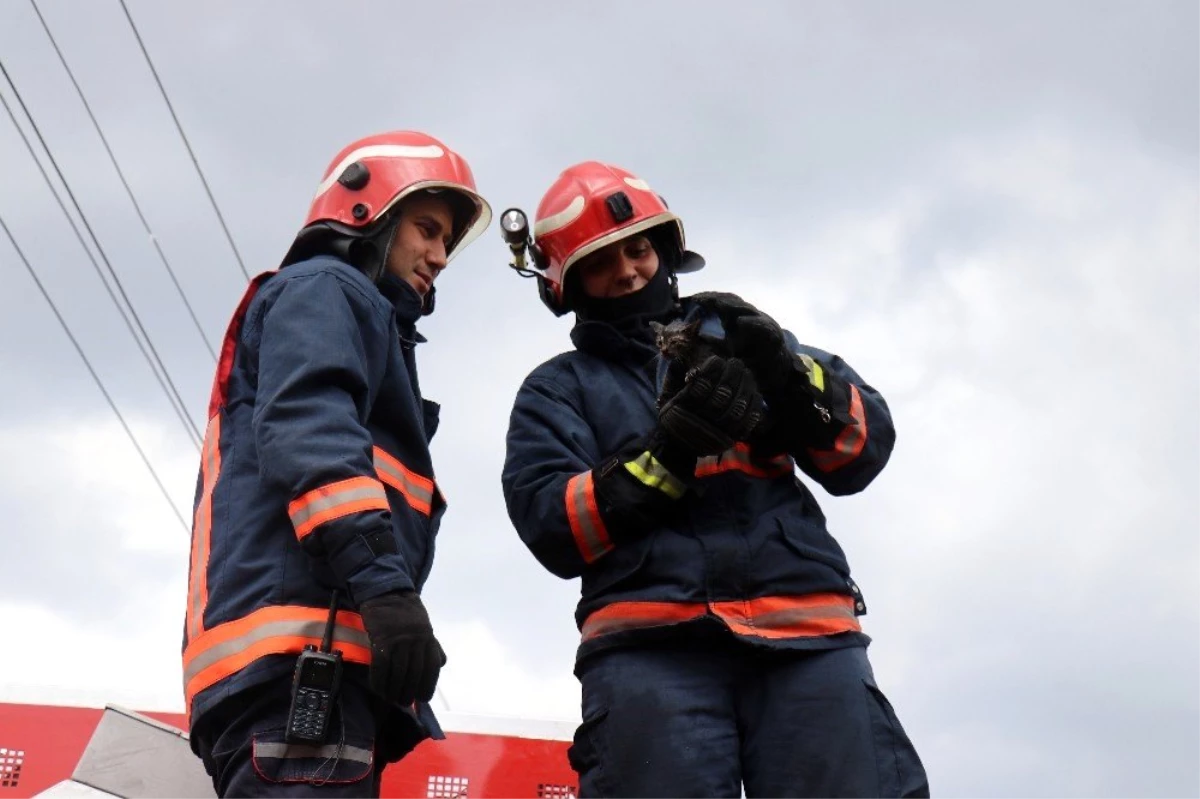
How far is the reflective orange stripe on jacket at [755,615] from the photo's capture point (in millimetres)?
3117

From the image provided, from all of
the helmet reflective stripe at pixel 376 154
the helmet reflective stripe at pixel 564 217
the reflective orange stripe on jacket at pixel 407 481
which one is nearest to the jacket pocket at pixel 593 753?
the reflective orange stripe on jacket at pixel 407 481

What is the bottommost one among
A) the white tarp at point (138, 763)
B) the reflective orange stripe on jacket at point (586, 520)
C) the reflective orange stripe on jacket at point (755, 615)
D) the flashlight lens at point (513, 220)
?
the white tarp at point (138, 763)

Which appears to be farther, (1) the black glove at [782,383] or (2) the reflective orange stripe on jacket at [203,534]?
(1) the black glove at [782,383]

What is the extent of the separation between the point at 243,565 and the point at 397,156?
1.29 meters

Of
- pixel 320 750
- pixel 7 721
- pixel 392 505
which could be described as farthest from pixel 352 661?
pixel 7 721

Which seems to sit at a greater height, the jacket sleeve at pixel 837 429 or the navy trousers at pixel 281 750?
the jacket sleeve at pixel 837 429

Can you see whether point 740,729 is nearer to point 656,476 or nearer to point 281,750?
point 656,476

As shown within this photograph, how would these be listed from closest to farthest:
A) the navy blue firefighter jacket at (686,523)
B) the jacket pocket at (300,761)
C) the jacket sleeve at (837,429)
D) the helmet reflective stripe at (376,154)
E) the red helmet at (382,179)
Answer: the jacket pocket at (300,761)
the navy blue firefighter jacket at (686,523)
the jacket sleeve at (837,429)
the red helmet at (382,179)
the helmet reflective stripe at (376,154)

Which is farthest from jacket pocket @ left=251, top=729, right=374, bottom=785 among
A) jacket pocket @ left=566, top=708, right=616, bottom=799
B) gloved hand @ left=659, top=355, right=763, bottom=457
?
gloved hand @ left=659, top=355, right=763, bottom=457

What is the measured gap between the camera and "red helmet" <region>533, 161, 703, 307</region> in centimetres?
390

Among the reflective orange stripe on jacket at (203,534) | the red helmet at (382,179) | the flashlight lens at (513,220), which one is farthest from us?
the flashlight lens at (513,220)

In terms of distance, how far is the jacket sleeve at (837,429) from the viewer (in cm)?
332

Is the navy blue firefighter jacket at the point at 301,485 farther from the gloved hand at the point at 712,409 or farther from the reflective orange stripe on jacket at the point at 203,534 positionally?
the gloved hand at the point at 712,409

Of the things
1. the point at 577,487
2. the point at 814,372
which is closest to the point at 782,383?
the point at 814,372
